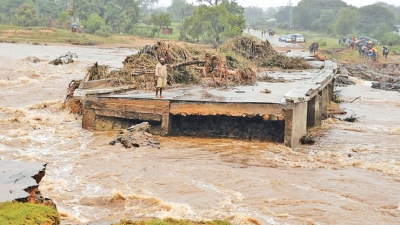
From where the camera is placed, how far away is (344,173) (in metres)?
9.38

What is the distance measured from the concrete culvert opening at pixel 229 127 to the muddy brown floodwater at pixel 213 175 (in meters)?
0.36

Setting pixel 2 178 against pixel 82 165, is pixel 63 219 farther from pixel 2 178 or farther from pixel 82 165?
pixel 82 165

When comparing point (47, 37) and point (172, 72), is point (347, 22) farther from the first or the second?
point (172, 72)

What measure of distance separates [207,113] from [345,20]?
62755mm

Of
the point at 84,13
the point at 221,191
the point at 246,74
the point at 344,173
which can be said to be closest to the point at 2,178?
the point at 221,191

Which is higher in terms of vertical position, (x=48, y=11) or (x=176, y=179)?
(x=48, y=11)

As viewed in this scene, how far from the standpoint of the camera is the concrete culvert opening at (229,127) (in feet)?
38.4

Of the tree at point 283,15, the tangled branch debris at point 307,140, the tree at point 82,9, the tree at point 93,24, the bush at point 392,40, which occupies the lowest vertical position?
the tangled branch debris at point 307,140

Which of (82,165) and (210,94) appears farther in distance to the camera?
(210,94)

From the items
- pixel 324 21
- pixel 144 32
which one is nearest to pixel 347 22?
pixel 324 21

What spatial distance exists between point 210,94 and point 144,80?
2.38 metres

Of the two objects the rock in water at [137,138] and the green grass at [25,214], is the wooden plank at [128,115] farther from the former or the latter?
the green grass at [25,214]

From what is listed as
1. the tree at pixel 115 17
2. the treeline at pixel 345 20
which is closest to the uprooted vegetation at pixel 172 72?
the treeline at pixel 345 20

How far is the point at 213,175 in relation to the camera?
8.86 metres
